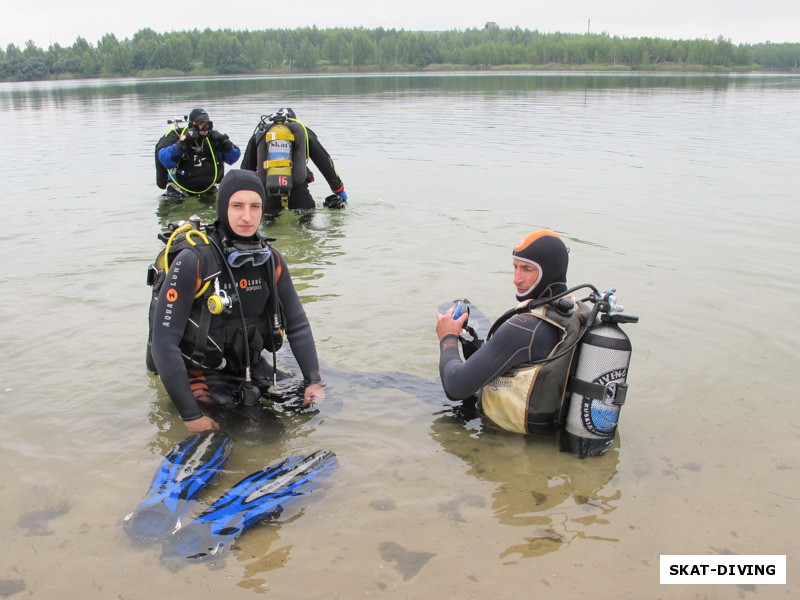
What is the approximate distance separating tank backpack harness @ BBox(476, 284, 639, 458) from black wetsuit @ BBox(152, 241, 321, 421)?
4.41 ft

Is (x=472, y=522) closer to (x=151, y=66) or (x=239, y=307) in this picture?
(x=239, y=307)

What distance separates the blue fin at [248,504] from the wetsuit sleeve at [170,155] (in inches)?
311

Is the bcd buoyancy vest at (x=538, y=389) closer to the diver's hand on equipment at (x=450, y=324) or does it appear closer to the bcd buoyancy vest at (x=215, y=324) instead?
the diver's hand on equipment at (x=450, y=324)

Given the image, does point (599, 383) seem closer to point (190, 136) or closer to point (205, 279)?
point (205, 279)

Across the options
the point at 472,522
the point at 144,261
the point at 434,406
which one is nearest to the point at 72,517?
the point at 472,522

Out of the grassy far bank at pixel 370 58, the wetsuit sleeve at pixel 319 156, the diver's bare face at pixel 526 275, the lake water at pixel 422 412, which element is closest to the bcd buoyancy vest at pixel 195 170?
the lake water at pixel 422 412

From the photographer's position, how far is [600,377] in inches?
147

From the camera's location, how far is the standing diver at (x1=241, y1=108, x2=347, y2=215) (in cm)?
938

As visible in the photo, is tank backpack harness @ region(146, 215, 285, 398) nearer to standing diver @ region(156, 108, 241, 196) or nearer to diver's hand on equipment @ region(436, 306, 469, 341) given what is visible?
diver's hand on equipment @ region(436, 306, 469, 341)

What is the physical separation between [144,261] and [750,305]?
6.55 meters

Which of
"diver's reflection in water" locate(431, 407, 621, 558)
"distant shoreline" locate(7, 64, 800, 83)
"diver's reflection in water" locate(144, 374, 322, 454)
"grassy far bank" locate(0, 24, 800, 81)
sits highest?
"grassy far bank" locate(0, 24, 800, 81)

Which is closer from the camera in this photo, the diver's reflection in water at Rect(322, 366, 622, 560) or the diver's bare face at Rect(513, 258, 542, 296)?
the diver's reflection in water at Rect(322, 366, 622, 560)

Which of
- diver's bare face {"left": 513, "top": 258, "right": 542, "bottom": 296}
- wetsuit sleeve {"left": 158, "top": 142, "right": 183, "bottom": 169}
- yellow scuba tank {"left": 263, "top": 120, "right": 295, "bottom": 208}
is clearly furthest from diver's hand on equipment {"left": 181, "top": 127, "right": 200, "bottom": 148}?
diver's bare face {"left": 513, "top": 258, "right": 542, "bottom": 296}

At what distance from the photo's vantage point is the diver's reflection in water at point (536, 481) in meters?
3.44
